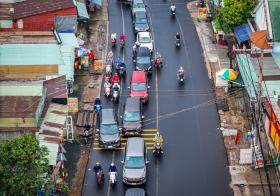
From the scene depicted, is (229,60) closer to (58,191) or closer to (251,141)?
(251,141)

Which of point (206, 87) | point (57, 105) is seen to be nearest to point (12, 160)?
point (57, 105)

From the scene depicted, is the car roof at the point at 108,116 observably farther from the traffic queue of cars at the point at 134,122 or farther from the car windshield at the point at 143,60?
the car windshield at the point at 143,60

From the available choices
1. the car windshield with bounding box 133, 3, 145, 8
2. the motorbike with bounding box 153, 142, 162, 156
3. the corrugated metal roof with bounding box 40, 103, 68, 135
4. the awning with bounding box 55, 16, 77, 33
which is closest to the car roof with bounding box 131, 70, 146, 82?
the corrugated metal roof with bounding box 40, 103, 68, 135

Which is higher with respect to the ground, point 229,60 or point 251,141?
point 229,60

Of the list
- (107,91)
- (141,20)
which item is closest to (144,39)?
(141,20)

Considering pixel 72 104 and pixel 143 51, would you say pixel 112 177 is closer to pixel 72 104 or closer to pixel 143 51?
pixel 72 104
